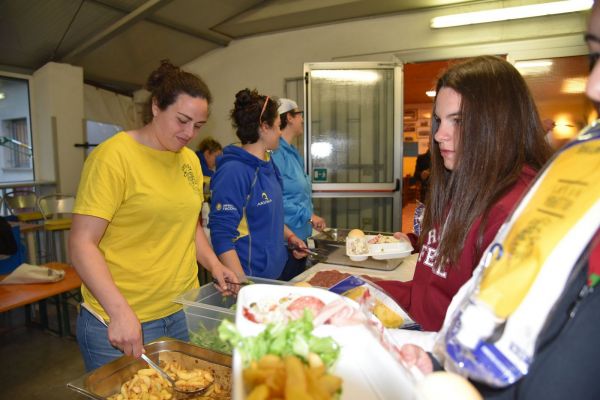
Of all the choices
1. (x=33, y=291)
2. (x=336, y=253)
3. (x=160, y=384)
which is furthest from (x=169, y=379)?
(x=33, y=291)

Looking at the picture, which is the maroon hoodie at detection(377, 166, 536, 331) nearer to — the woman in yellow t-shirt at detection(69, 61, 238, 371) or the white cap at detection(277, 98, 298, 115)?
the woman in yellow t-shirt at detection(69, 61, 238, 371)

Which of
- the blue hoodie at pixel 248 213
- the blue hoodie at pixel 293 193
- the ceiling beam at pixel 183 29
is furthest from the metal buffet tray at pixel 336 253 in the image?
the ceiling beam at pixel 183 29

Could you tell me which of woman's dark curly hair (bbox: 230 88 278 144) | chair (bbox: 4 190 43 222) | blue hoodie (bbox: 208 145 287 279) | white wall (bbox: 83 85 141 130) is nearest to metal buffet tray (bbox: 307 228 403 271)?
blue hoodie (bbox: 208 145 287 279)

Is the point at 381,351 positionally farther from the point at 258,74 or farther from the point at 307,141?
the point at 258,74

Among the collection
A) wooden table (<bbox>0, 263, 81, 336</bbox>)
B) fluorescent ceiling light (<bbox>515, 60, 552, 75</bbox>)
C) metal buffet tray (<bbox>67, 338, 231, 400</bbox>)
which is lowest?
wooden table (<bbox>0, 263, 81, 336</bbox>)

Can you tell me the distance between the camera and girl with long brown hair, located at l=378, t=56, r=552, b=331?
3.09ft

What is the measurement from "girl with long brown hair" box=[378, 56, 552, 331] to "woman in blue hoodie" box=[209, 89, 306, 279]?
3.51 ft

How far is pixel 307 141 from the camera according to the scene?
4391 mm

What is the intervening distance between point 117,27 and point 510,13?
4477mm

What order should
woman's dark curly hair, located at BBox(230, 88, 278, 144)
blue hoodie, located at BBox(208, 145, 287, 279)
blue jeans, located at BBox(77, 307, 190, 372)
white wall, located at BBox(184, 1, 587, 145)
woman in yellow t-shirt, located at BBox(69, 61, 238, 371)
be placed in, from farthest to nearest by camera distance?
white wall, located at BBox(184, 1, 587, 145) → woman's dark curly hair, located at BBox(230, 88, 278, 144) → blue hoodie, located at BBox(208, 145, 287, 279) → blue jeans, located at BBox(77, 307, 190, 372) → woman in yellow t-shirt, located at BBox(69, 61, 238, 371)

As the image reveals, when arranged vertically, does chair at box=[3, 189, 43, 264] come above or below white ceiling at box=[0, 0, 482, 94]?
below

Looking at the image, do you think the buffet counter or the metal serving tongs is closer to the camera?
the metal serving tongs

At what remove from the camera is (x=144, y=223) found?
4.66 ft

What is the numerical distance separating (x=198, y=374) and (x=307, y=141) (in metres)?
3.54
